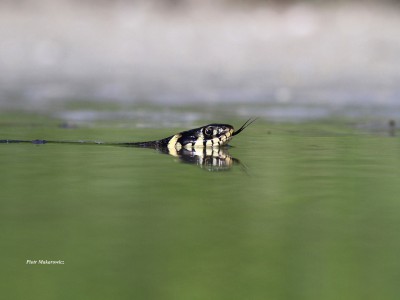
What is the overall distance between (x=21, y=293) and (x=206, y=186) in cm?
488

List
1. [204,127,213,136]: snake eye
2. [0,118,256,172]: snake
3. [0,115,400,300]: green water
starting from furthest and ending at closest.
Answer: [204,127,213,136]: snake eye < [0,118,256,172]: snake < [0,115,400,300]: green water

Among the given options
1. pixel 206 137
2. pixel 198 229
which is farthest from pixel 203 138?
pixel 198 229

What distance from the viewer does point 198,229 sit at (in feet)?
23.9

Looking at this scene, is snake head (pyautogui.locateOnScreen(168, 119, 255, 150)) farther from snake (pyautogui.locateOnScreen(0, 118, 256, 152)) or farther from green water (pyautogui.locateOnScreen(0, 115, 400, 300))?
green water (pyautogui.locateOnScreen(0, 115, 400, 300))

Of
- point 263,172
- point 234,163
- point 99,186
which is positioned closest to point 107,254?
point 99,186

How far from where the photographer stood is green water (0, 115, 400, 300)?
18.4ft

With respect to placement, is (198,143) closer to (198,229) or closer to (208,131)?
(208,131)

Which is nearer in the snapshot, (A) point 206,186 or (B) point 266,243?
(B) point 266,243

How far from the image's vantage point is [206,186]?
33.3 feet

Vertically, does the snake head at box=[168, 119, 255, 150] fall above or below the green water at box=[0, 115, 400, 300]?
above

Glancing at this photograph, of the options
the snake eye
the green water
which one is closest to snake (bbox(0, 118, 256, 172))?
the snake eye

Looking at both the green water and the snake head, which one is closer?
the green water

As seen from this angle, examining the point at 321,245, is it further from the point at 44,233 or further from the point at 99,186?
the point at 99,186

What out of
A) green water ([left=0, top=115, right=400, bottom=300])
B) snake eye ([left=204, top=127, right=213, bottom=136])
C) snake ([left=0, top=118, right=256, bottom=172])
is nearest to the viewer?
→ green water ([left=0, top=115, right=400, bottom=300])
